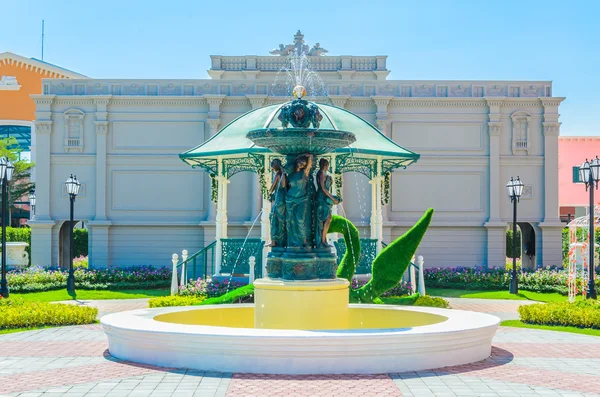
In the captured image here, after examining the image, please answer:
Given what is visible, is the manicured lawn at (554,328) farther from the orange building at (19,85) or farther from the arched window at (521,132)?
the orange building at (19,85)

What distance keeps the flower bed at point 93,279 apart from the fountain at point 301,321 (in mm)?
12964

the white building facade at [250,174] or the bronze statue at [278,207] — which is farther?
the white building facade at [250,174]

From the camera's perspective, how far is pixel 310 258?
11.6 meters

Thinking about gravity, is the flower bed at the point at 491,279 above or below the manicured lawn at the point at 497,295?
above

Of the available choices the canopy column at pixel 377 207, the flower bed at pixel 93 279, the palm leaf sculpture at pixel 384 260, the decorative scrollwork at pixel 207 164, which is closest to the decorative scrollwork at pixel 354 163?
the canopy column at pixel 377 207

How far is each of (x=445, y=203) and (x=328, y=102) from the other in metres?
5.80

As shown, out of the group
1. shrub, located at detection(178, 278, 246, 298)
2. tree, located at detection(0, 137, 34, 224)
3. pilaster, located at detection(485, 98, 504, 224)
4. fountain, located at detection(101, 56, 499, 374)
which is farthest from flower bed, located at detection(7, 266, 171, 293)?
tree, located at detection(0, 137, 34, 224)

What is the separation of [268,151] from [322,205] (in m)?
8.85

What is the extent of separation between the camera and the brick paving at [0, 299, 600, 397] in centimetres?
859

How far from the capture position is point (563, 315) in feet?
52.1

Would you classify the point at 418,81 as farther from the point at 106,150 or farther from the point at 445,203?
the point at 106,150

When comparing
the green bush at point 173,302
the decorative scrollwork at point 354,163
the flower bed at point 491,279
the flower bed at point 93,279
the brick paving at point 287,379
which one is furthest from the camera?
the flower bed at point 491,279

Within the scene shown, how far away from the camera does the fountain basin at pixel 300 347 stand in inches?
375

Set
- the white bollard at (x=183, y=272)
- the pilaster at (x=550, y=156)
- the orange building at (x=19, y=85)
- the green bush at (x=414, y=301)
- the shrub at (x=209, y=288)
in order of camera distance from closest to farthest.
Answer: the green bush at (x=414, y=301) → the shrub at (x=209, y=288) → the white bollard at (x=183, y=272) → the pilaster at (x=550, y=156) → the orange building at (x=19, y=85)
